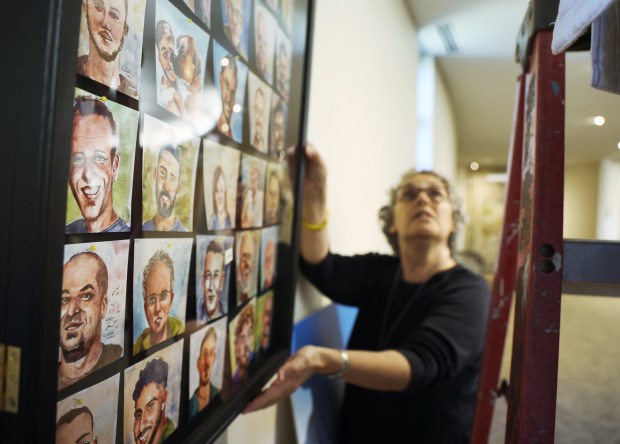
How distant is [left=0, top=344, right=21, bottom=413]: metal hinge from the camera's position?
37 cm

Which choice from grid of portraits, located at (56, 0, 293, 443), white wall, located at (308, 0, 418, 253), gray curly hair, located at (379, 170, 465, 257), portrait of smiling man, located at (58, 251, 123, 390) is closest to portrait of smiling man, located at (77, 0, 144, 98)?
grid of portraits, located at (56, 0, 293, 443)

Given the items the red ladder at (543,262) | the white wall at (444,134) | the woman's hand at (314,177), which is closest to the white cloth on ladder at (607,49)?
the red ladder at (543,262)

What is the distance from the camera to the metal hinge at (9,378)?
1.22 ft

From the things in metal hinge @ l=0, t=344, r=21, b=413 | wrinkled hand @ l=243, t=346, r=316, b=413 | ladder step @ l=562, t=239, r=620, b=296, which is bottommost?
wrinkled hand @ l=243, t=346, r=316, b=413

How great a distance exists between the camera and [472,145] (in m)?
2.88

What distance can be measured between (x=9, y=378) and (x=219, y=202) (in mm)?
388

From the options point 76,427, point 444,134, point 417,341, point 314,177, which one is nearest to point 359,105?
point 314,177

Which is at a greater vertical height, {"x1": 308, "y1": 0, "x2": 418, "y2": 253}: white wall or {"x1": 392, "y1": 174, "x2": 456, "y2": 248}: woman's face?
{"x1": 308, "y1": 0, "x2": 418, "y2": 253}: white wall

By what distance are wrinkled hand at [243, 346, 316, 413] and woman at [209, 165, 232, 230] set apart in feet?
1.09

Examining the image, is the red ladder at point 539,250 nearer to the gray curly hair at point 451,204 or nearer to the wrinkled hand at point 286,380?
the wrinkled hand at point 286,380

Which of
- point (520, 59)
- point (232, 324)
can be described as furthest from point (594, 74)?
point (232, 324)

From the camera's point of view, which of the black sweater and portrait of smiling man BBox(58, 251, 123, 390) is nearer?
portrait of smiling man BBox(58, 251, 123, 390)

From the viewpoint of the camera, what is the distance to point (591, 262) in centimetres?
59

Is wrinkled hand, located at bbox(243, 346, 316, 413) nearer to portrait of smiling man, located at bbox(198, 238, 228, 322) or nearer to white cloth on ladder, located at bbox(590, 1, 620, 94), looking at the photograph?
portrait of smiling man, located at bbox(198, 238, 228, 322)
